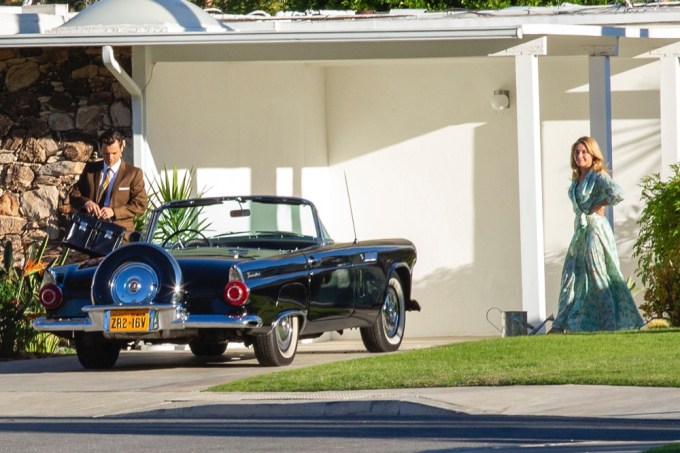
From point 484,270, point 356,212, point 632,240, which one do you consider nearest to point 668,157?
point 632,240

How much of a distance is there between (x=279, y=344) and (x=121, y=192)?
9.50 ft

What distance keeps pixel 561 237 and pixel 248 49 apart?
438cm

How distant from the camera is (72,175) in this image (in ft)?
56.3

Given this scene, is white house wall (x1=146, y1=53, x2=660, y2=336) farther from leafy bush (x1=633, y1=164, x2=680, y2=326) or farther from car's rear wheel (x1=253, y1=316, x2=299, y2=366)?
car's rear wheel (x1=253, y1=316, x2=299, y2=366)

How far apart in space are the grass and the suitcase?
8.75 feet

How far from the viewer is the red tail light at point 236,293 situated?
12.4m

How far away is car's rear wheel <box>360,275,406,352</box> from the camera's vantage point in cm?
1441

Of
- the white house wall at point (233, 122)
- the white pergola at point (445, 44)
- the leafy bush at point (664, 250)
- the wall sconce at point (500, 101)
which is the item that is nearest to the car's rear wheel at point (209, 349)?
the white pergola at point (445, 44)

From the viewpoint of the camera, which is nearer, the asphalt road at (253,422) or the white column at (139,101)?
the asphalt road at (253,422)

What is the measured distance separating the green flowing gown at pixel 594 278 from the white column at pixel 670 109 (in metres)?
3.22

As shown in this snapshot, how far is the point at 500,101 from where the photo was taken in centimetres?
1853

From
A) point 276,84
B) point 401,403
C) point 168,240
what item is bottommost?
point 401,403

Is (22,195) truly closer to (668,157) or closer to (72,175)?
(72,175)

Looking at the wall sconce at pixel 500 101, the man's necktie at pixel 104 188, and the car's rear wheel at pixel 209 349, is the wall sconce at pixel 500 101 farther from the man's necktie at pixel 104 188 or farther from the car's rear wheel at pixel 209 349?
the man's necktie at pixel 104 188
